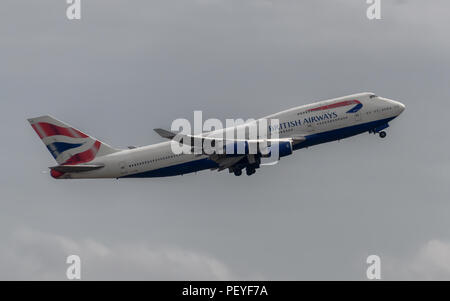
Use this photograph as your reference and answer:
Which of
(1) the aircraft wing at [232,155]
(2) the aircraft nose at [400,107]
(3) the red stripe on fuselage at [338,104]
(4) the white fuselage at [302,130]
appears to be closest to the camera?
(1) the aircraft wing at [232,155]

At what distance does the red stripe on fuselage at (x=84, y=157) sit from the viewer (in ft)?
293

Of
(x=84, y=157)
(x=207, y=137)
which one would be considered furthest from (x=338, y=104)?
(x=84, y=157)

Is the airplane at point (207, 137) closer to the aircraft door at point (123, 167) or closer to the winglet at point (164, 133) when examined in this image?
the aircraft door at point (123, 167)

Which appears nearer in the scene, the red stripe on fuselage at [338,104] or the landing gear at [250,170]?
the red stripe on fuselage at [338,104]

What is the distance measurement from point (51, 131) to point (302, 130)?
26641 mm

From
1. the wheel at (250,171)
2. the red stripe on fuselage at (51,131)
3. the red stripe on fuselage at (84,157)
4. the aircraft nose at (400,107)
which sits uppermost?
the aircraft nose at (400,107)

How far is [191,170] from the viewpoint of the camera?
87.8 metres

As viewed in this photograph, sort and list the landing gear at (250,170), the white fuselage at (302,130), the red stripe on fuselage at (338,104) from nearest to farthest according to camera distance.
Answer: the white fuselage at (302,130)
the red stripe on fuselage at (338,104)
the landing gear at (250,170)

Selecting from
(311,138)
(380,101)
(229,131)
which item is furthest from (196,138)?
(380,101)

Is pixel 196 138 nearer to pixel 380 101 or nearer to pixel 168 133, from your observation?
pixel 168 133

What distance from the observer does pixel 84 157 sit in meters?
89.6

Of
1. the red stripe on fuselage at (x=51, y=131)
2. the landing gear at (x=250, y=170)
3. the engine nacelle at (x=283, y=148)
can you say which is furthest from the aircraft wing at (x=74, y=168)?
Result: the engine nacelle at (x=283, y=148)

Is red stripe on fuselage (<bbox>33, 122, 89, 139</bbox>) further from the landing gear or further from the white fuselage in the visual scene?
the landing gear

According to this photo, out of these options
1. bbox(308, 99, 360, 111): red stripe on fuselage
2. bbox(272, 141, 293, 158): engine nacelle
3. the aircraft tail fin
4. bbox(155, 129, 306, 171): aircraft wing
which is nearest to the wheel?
bbox(155, 129, 306, 171): aircraft wing
